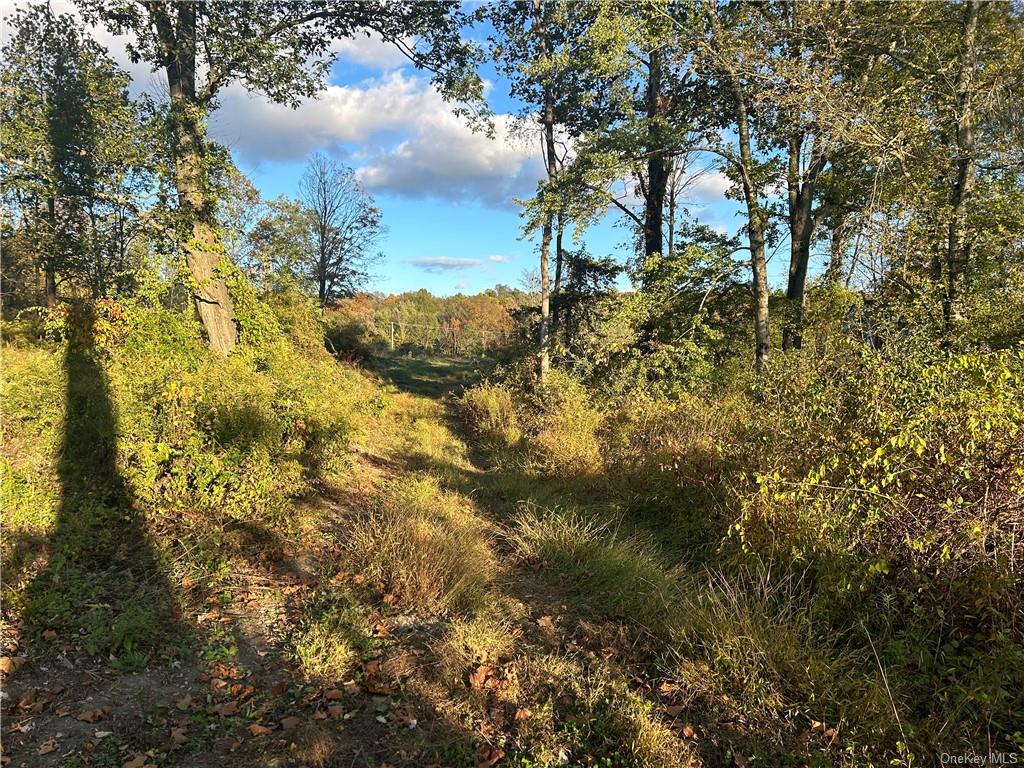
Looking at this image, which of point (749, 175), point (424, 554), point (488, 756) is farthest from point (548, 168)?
point (488, 756)

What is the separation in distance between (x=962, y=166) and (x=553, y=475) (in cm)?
881

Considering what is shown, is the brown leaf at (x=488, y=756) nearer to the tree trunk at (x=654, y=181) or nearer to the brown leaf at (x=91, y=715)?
the brown leaf at (x=91, y=715)

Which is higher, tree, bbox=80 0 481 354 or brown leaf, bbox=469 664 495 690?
tree, bbox=80 0 481 354

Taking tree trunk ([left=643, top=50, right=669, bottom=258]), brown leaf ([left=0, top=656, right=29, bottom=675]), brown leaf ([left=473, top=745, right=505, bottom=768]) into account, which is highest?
tree trunk ([left=643, top=50, right=669, bottom=258])

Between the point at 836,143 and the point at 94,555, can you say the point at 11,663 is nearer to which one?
the point at 94,555

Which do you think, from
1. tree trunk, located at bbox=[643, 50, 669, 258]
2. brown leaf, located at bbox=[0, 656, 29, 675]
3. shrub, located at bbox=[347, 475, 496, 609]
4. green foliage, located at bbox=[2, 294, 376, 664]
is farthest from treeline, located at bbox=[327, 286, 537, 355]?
brown leaf, located at bbox=[0, 656, 29, 675]

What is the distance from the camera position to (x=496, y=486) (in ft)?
26.0

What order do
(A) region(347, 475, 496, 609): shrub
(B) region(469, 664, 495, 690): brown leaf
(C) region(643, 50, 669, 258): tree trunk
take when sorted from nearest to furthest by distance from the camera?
1. (B) region(469, 664, 495, 690): brown leaf
2. (A) region(347, 475, 496, 609): shrub
3. (C) region(643, 50, 669, 258): tree trunk

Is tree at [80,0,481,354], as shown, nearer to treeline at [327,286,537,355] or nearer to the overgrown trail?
the overgrown trail

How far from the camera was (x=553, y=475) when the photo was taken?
26.8 feet

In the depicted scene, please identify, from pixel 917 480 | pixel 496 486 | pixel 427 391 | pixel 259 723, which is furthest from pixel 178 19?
pixel 427 391

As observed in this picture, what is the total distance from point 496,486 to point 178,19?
8.38 m

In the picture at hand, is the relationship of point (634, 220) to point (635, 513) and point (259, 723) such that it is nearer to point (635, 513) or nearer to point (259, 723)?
point (635, 513)

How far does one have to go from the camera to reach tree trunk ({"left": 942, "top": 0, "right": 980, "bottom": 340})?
7.82 metres
